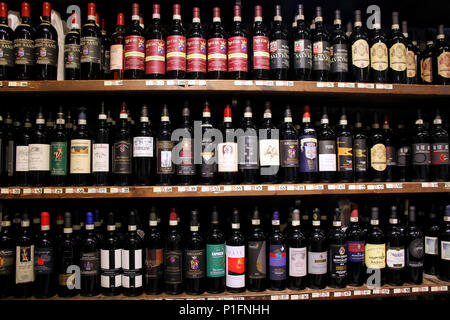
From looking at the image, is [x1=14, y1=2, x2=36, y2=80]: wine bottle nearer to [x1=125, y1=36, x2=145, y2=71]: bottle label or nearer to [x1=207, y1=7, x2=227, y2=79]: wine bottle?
[x1=125, y1=36, x2=145, y2=71]: bottle label

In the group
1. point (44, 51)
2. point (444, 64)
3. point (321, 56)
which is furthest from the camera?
point (444, 64)

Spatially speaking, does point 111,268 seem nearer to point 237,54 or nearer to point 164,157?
point 164,157

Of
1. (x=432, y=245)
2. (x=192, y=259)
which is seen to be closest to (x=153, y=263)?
(x=192, y=259)

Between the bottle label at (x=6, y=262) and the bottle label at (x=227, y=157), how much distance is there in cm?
130

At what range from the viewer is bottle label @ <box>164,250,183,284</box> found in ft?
5.95

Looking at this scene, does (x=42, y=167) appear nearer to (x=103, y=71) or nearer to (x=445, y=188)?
(x=103, y=71)

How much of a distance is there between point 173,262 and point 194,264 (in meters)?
0.12

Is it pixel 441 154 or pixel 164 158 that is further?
pixel 441 154

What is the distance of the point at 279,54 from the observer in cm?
193

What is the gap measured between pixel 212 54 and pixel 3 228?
5.18ft

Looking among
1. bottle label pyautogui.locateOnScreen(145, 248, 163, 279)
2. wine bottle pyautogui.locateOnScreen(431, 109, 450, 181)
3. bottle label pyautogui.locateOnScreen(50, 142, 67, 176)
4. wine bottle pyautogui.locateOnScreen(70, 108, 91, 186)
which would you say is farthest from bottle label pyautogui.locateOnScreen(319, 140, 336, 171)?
bottle label pyautogui.locateOnScreen(50, 142, 67, 176)

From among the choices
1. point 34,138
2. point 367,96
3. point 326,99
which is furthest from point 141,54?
point 367,96

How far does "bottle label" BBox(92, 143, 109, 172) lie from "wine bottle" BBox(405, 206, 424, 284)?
74.1 inches

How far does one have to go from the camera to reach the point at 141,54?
74.4 inches
